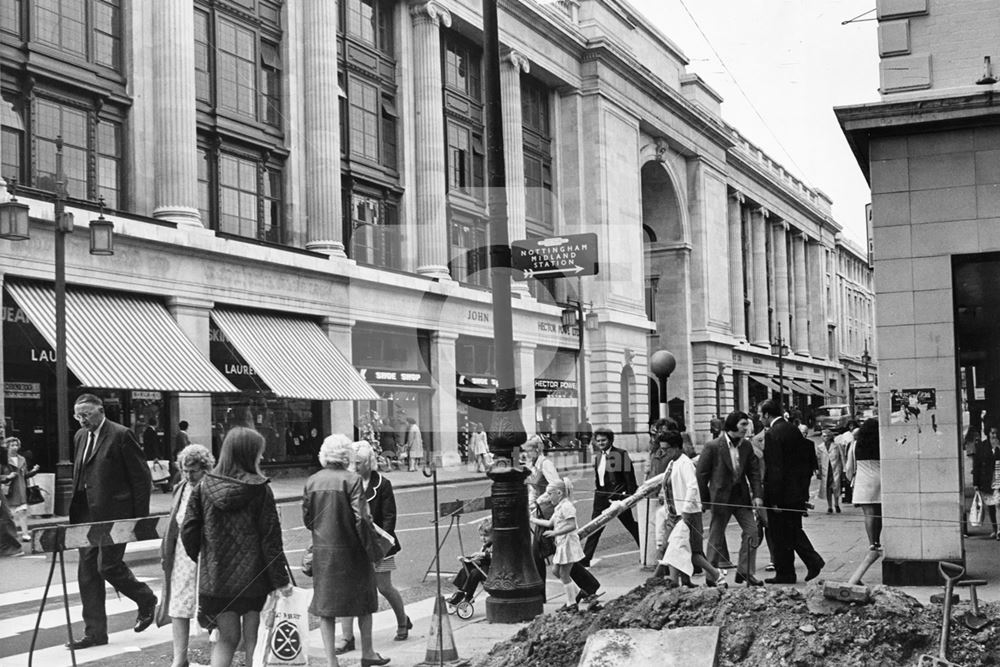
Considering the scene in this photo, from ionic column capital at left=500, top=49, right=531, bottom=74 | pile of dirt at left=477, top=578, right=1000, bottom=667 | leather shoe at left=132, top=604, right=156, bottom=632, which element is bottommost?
leather shoe at left=132, top=604, right=156, bottom=632

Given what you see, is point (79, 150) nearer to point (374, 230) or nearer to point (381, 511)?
point (374, 230)

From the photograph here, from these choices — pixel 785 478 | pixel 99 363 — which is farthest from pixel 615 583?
pixel 99 363

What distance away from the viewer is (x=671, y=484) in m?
11.7

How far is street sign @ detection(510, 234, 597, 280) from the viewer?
45.4 ft

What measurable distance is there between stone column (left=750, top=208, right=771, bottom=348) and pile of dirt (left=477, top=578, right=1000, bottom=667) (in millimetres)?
73951

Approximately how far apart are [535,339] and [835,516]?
23.8m

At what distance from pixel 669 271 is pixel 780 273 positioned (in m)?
24.0

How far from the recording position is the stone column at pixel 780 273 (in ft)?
279

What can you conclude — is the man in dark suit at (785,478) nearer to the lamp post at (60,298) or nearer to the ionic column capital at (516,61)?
the lamp post at (60,298)

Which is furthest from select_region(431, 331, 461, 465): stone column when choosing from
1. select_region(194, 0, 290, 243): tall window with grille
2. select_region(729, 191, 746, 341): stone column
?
select_region(729, 191, 746, 341): stone column

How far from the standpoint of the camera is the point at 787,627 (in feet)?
21.1

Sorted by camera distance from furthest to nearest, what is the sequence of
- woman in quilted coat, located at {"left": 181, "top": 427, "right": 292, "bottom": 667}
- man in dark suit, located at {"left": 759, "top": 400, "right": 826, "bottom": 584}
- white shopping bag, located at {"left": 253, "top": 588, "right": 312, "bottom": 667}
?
1. man in dark suit, located at {"left": 759, "top": 400, "right": 826, "bottom": 584}
2. white shopping bag, located at {"left": 253, "top": 588, "right": 312, "bottom": 667}
3. woman in quilted coat, located at {"left": 181, "top": 427, "right": 292, "bottom": 667}

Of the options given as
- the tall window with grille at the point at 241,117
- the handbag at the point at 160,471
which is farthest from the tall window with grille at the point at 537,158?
the handbag at the point at 160,471

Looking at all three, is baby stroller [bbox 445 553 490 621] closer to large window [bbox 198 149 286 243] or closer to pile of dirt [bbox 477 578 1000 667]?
pile of dirt [bbox 477 578 1000 667]
